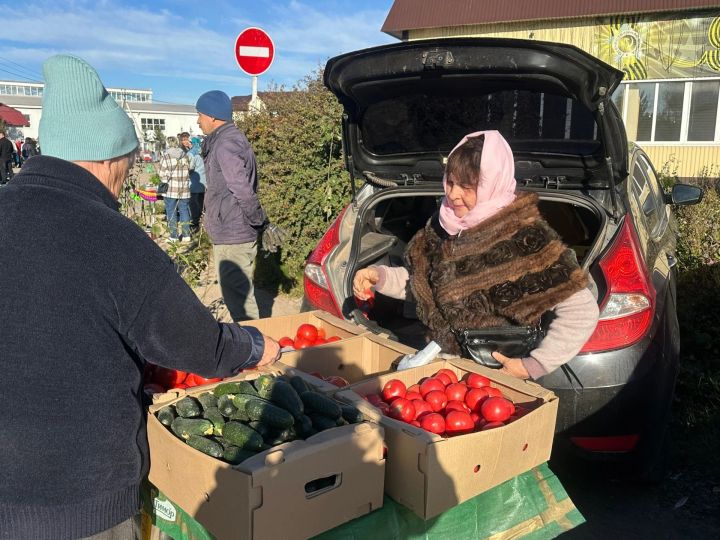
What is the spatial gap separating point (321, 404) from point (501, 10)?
17991 millimetres

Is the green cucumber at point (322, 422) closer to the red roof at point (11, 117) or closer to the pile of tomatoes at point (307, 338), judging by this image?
the pile of tomatoes at point (307, 338)

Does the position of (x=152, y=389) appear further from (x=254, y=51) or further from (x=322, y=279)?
(x=254, y=51)

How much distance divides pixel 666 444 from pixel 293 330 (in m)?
2.24

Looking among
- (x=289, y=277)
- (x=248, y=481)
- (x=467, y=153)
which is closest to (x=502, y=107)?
(x=467, y=153)

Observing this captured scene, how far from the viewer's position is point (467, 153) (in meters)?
2.85

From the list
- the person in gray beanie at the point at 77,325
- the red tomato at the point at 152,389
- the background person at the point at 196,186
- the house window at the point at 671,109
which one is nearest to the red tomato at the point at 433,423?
the person in gray beanie at the point at 77,325

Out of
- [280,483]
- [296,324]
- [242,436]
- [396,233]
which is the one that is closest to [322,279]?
[296,324]

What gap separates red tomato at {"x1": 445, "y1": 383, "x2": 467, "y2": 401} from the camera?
8.63 ft

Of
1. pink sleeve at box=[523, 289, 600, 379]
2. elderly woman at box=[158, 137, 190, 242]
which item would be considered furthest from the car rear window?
elderly woman at box=[158, 137, 190, 242]

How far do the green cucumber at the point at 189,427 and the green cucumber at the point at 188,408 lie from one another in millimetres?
56

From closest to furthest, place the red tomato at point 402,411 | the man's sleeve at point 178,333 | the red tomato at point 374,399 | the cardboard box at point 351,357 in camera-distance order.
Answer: the man's sleeve at point 178,333 → the red tomato at point 402,411 → the red tomato at point 374,399 → the cardboard box at point 351,357

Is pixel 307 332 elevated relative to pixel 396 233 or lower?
lower

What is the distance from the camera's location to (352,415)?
2209mm

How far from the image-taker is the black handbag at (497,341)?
286cm
